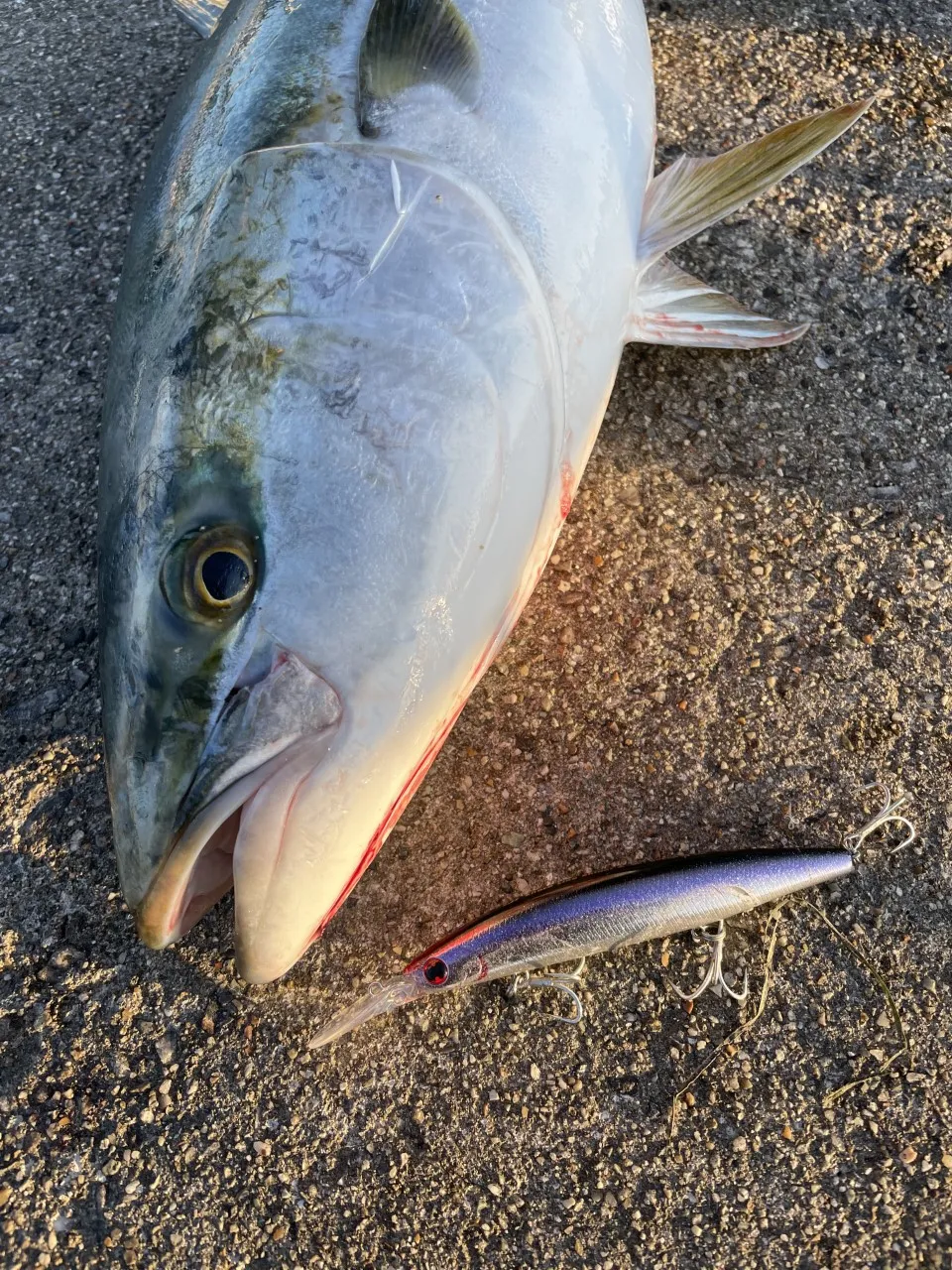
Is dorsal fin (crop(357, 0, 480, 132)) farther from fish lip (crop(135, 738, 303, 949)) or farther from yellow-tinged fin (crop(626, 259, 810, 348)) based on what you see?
fish lip (crop(135, 738, 303, 949))

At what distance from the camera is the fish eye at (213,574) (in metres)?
1.52

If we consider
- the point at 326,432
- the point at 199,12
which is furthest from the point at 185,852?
the point at 199,12

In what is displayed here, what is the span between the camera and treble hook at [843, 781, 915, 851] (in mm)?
2059

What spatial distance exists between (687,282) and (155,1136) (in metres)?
2.29

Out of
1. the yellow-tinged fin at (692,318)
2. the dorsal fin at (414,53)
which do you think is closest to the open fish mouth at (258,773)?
the dorsal fin at (414,53)

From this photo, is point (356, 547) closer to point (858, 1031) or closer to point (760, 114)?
point (858, 1031)

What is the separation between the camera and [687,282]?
90.1 inches

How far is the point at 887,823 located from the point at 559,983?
0.82 meters

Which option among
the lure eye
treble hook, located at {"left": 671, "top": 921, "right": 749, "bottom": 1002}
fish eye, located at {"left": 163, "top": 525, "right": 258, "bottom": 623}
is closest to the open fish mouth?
fish eye, located at {"left": 163, "top": 525, "right": 258, "bottom": 623}

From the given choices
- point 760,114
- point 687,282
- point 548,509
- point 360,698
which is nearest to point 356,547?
point 360,698

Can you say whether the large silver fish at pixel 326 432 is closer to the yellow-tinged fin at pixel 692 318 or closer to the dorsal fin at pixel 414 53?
the dorsal fin at pixel 414 53

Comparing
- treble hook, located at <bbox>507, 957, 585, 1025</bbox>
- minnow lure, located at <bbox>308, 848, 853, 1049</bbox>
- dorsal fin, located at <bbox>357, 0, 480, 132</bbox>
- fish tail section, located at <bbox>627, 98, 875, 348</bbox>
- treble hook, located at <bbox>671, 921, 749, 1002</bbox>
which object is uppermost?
dorsal fin, located at <bbox>357, 0, 480, 132</bbox>

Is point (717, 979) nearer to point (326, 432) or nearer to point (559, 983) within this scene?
point (559, 983)

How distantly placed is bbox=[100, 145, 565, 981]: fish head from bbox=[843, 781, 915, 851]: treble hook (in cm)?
98
